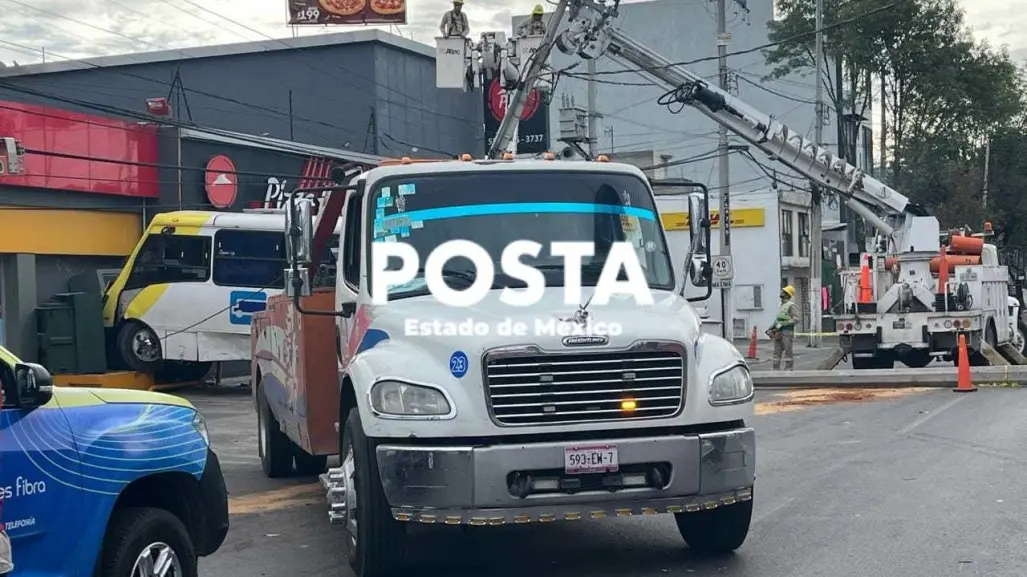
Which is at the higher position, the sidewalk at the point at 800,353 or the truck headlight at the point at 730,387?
the truck headlight at the point at 730,387

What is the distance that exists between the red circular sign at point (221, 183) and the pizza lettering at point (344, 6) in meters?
20.5

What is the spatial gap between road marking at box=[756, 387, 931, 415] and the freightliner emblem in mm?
10208

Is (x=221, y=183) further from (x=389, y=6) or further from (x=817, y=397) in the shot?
(x=389, y=6)

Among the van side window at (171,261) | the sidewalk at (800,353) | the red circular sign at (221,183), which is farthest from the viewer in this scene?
the sidewalk at (800,353)

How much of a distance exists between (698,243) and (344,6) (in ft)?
135

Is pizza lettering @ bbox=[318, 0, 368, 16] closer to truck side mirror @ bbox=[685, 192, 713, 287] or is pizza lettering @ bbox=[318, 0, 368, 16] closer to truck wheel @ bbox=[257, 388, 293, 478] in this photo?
truck wheel @ bbox=[257, 388, 293, 478]

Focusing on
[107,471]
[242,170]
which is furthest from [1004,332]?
[107,471]

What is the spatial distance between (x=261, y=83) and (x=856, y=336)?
24.3 m

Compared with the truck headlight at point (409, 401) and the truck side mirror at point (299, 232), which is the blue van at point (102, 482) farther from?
the truck side mirror at point (299, 232)

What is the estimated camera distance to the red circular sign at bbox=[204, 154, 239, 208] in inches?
1086

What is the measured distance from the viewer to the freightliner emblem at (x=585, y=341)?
7172mm

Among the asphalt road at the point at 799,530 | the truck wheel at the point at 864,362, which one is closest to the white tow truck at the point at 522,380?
the asphalt road at the point at 799,530

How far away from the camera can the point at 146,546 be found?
19.5 feet

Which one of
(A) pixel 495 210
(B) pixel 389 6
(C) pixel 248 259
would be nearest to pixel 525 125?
(B) pixel 389 6
